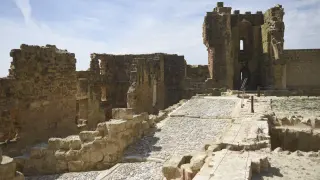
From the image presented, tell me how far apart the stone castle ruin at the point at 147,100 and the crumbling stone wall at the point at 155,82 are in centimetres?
9

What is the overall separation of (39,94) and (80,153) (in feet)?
14.7

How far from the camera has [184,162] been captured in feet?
28.0

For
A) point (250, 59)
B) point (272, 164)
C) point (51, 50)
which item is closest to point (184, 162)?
point (272, 164)

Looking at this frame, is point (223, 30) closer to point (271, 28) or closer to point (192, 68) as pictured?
point (271, 28)

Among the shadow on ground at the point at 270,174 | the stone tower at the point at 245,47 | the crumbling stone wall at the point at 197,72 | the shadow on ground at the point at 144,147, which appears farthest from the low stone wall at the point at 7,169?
the crumbling stone wall at the point at 197,72

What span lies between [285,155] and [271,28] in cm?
2407

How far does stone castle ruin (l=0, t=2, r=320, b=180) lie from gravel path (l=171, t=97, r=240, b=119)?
5 cm

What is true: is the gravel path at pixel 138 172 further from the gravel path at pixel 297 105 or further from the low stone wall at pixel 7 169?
the gravel path at pixel 297 105

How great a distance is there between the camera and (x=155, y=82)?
2789cm

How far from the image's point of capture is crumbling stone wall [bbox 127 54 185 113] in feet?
77.6

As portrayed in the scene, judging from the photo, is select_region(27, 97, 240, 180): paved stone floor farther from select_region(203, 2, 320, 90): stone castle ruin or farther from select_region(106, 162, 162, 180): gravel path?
select_region(203, 2, 320, 90): stone castle ruin

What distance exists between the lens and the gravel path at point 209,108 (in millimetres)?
15641

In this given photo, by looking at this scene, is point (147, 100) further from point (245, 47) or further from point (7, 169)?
point (7, 169)

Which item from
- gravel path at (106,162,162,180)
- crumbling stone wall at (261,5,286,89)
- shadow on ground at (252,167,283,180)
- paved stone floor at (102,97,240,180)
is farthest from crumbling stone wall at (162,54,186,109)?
shadow on ground at (252,167,283,180)
